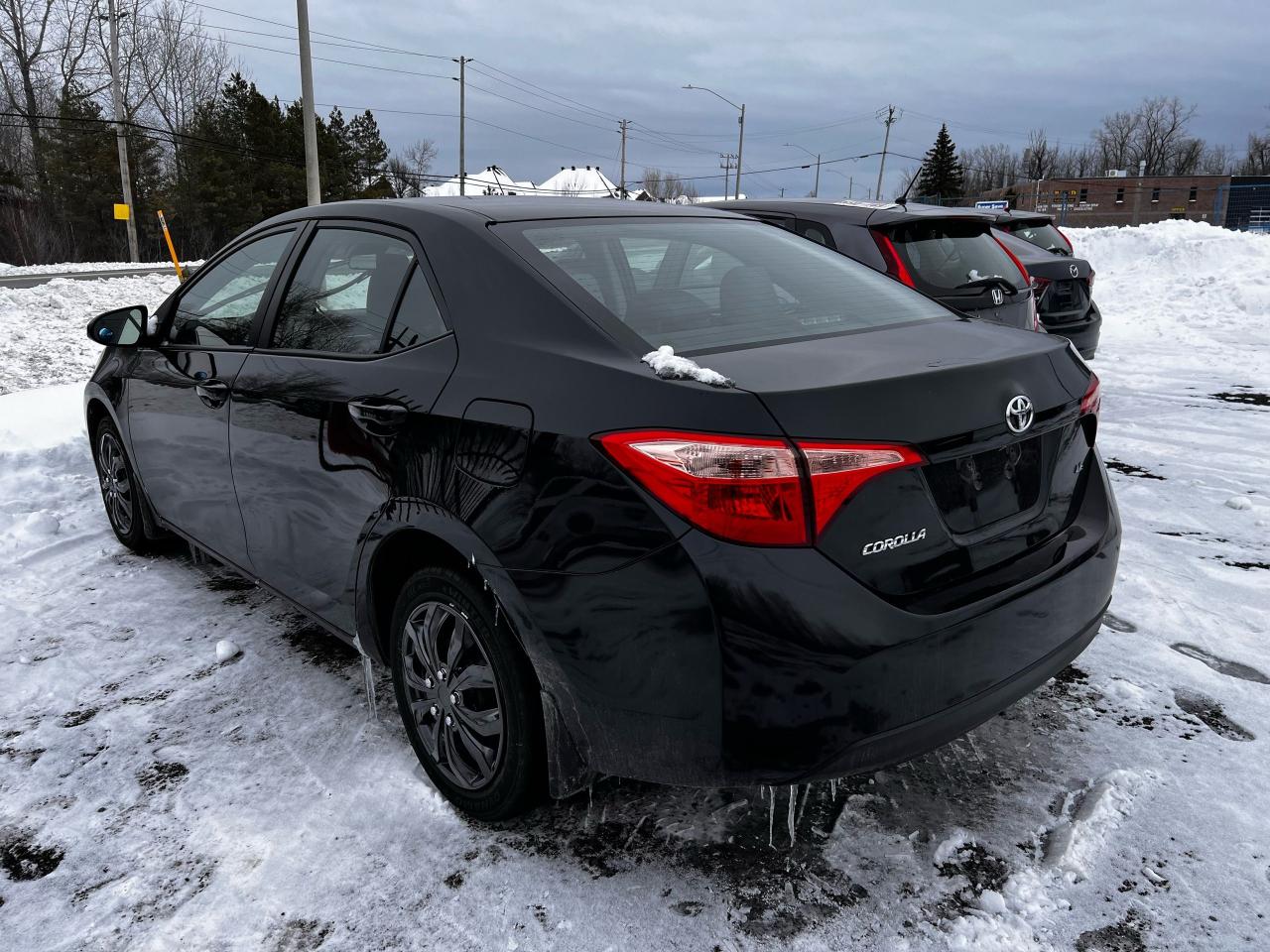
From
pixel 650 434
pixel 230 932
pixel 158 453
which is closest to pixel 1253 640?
pixel 650 434

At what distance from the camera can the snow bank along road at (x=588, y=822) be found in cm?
216

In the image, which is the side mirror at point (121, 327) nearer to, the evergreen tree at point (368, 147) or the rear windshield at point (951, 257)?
the rear windshield at point (951, 257)

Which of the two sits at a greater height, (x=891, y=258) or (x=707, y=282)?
(x=891, y=258)

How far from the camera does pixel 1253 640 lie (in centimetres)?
353

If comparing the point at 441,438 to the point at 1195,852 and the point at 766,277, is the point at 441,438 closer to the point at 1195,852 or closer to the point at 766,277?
the point at 766,277

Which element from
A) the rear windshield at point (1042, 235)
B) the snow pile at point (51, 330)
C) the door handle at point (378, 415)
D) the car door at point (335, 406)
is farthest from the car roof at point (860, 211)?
the snow pile at point (51, 330)

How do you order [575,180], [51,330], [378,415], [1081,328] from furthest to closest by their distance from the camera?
[575,180], [51,330], [1081,328], [378,415]

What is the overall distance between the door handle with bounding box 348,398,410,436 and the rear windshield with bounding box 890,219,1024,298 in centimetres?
382

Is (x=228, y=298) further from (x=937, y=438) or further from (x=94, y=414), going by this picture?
(x=937, y=438)

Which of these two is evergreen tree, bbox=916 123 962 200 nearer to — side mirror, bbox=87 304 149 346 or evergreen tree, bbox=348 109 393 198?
evergreen tree, bbox=348 109 393 198

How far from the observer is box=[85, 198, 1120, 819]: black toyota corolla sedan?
1.88m

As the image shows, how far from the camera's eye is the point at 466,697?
97.3 inches

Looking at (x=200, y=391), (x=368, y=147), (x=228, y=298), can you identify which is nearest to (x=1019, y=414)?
(x=200, y=391)

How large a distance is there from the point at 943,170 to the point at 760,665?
300 feet
